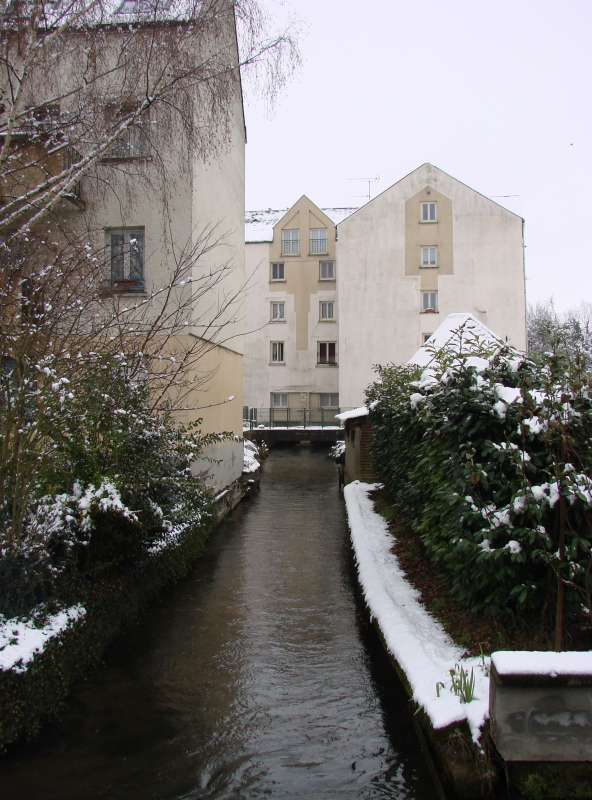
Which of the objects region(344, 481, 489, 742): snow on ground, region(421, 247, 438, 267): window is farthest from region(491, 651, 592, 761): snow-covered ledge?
region(421, 247, 438, 267): window

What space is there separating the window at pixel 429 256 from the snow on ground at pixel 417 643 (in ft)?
77.6

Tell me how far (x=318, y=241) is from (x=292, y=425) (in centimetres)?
1068

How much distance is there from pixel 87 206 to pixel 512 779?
1030 cm

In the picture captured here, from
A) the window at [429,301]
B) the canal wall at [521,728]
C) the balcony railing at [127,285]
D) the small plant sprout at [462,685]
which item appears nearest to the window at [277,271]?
the window at [429,301]

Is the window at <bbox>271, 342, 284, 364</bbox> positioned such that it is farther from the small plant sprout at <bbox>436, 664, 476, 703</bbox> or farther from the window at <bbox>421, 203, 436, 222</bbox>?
the small plant sprout at <bbox>436, 664, 476, 703</bbox>

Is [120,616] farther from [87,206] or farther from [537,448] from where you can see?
[87,206]

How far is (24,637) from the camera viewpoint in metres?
4.35

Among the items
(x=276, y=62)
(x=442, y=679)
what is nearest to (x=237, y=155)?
(x=276, y=62)

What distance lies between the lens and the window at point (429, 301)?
99.7 feet

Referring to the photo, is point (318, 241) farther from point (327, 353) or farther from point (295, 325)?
point (327, 353)

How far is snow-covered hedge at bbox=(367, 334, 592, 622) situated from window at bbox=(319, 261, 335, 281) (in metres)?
29.6

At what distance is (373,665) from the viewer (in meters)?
5.87

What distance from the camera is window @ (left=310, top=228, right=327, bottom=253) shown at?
34500 millimetres

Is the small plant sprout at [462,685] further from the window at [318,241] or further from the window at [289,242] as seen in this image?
the window at [289,242]
